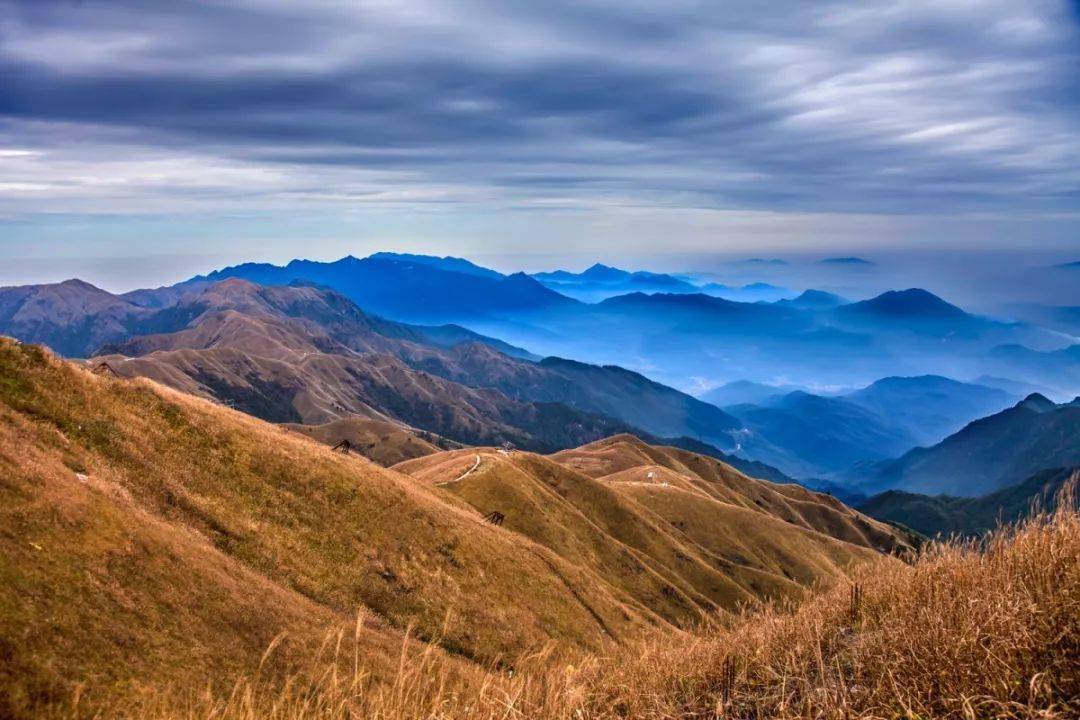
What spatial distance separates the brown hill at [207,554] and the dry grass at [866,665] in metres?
1.57

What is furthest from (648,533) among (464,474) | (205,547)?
(205,547)

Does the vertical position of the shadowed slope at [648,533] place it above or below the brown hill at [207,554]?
below

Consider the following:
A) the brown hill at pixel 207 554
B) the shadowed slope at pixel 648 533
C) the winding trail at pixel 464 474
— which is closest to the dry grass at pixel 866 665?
the brown hill at pixel 207 554

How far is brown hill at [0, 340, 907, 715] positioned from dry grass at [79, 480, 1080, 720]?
1573 millimetres

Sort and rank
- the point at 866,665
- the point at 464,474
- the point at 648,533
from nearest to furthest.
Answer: the point at 866,665
the point at 464,474
the point at 648,533

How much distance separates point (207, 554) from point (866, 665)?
123ft

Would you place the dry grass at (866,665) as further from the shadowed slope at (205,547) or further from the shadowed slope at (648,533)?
the shadowed slope at (648,533)

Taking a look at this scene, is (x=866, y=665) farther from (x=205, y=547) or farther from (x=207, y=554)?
(x=205, y=547)

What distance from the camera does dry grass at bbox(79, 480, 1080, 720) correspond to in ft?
23.7

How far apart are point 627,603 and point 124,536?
232ft

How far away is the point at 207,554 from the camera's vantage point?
38594 millimetres

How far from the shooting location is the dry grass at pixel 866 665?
285 inches

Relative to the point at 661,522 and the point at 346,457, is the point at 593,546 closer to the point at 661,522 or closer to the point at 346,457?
the point at 661,522

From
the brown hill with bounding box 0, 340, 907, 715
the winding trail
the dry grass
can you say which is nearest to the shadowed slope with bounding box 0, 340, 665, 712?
the brown hill with bounding box 0, 340, 907, 715
